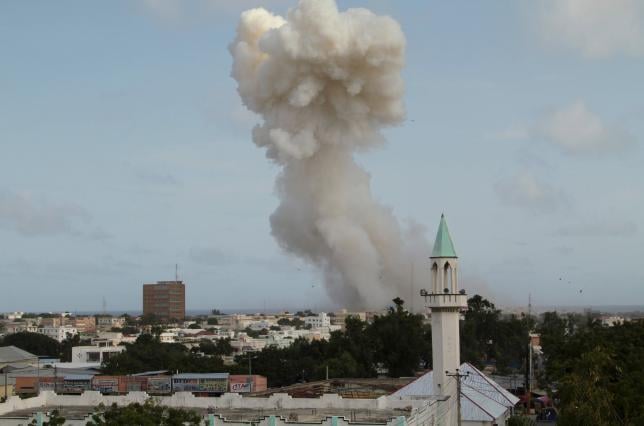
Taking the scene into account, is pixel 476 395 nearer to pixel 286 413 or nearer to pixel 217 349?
pixel 286 413

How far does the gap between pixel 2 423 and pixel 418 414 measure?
11.6 m

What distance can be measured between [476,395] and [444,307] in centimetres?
423

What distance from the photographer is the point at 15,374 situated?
62219 mm

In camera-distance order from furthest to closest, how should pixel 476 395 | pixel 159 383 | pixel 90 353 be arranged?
1. pixel 90 353
2. pixel 159 383
3. pixel 476 395

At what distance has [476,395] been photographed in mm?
41062

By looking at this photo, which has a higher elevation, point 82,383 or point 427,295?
point 427,295

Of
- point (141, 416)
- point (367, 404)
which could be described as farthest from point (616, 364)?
point (141, 416)

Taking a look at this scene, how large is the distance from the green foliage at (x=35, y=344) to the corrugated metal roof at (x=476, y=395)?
80.8 metres

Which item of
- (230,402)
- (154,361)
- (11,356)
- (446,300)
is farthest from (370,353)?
(230,402)

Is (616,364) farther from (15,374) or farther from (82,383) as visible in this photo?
(15,374)

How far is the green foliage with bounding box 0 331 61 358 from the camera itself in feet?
378

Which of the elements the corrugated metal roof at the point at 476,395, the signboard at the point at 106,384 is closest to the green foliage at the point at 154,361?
the signboard at the point at 106,384

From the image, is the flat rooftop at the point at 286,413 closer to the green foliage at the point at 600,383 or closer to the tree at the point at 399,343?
the green foliage at the point at 600,383

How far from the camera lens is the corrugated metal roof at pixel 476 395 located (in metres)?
39.1
